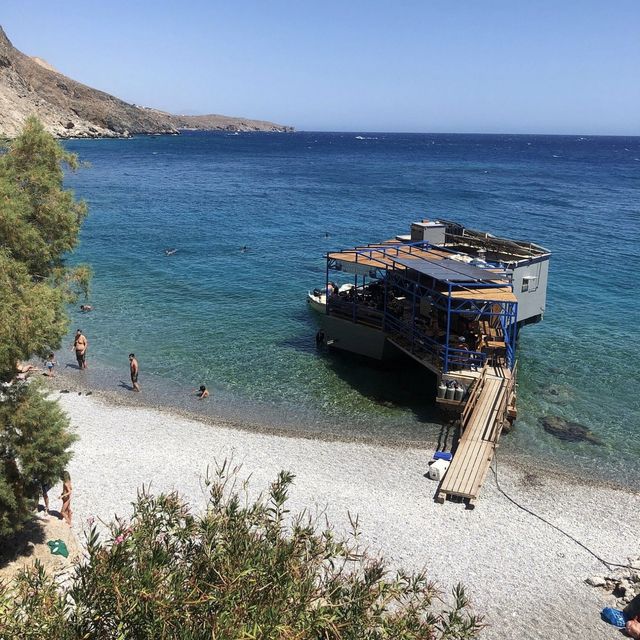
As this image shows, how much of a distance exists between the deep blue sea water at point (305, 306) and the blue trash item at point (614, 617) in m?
7.62

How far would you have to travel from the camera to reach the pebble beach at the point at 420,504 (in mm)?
14461

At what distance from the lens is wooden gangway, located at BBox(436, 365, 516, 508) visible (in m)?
18.2

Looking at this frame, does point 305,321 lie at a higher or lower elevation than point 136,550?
lower

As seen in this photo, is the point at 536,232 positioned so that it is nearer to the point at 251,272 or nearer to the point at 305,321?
the point at 251,272

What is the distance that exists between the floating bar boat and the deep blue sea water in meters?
1.62

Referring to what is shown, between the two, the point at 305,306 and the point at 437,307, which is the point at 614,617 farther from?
the point at 305,306

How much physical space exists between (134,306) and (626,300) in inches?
1225

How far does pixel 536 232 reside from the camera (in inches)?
2480

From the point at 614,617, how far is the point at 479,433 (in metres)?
7.77

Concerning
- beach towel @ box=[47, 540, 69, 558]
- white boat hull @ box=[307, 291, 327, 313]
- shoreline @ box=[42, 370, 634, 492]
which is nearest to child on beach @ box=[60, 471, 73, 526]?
beach towel @ box=[47, 540, 69, 558]

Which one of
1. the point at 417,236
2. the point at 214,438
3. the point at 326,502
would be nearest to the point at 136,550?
the point at 326,502

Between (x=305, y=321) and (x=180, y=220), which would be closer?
(x=305, y=321)

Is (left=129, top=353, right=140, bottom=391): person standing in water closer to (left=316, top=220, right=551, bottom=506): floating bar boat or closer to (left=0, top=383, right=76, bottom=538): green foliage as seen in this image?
(left=316, top=220, right=551, bottom=506): floating bar boat

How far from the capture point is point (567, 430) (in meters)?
23.5
